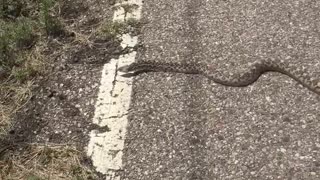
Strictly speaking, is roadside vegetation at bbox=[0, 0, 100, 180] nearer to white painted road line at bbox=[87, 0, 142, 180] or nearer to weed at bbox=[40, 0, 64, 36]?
weed at bbox=[40, 0, 64, 36]

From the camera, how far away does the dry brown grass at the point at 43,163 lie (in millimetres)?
4062

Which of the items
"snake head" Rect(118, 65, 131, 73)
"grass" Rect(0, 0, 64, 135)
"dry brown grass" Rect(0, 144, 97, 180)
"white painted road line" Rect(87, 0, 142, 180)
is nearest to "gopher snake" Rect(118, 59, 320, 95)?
"snake head" Rect(118, 65, 131, 73)

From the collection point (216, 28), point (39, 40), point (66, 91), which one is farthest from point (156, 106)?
point (39, 40)

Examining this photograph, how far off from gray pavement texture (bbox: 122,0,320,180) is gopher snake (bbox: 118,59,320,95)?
6 centimetres

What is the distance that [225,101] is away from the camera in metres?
4.52

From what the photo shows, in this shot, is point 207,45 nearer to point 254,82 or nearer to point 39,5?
point 254,82

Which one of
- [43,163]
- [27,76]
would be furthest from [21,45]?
[43,163]

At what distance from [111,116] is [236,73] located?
1174 millimetres

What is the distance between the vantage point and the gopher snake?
4617 mm

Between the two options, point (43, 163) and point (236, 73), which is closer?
point (43, 163)

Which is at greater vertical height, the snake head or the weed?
the weed

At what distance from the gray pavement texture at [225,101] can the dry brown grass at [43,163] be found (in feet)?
1.24

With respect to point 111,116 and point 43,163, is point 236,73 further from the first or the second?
point 43,163

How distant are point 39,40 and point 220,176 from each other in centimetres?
244
